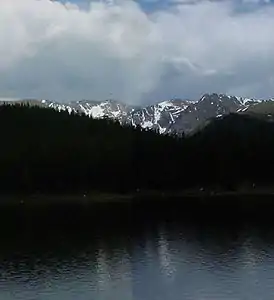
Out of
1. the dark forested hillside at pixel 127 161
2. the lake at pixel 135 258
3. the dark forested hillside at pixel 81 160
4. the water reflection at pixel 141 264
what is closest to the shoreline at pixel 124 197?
the dark forested hillside at pixel 127 161

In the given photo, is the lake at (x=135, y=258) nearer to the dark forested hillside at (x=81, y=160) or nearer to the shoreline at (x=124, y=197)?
the shoreline at (x=124, y=197)

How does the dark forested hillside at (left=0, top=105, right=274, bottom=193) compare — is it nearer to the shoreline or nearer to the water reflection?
the shoreline

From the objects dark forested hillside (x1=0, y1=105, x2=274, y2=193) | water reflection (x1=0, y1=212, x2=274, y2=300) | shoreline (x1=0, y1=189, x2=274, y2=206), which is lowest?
water reflection (x1=0, y1=212, x2=274, y2=300)

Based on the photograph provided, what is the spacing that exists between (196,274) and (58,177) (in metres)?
112

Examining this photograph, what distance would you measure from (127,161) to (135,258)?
107 metres

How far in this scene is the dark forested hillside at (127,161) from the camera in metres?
169

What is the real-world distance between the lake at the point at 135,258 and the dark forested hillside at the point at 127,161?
55072 millimetres

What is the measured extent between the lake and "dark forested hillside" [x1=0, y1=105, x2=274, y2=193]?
55.1m

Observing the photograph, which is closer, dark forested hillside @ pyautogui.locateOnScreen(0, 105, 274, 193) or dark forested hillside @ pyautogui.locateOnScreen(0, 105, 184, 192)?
dark forested hillside @ pyautogui.locateOnScreen(0, 105, 184, 192)

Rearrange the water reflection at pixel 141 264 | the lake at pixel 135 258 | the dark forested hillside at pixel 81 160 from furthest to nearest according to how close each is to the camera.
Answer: the dark forested hillside at pixel 81 160 → the lake at pixel 135 258 → the water reflection at pixel 141 264

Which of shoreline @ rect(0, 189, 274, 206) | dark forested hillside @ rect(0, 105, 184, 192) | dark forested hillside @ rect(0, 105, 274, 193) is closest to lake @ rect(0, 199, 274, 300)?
shoreline @ rect(0, 189, 274, 206)

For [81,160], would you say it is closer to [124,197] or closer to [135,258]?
[124,197]

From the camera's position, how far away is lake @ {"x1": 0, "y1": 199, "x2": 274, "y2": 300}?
5344 cm

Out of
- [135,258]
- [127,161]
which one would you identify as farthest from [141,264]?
[127,161]
